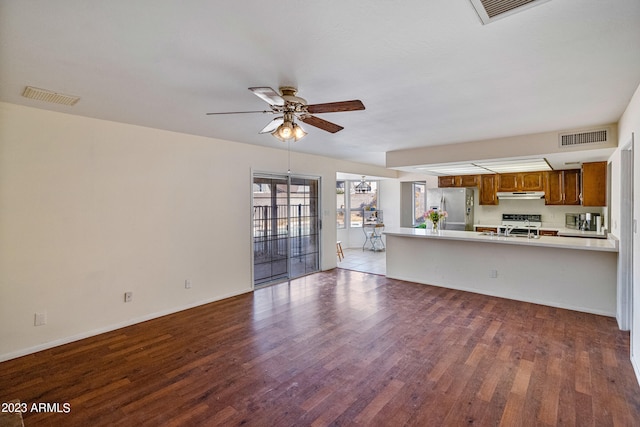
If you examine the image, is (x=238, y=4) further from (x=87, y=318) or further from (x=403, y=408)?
(x=87, y=318)

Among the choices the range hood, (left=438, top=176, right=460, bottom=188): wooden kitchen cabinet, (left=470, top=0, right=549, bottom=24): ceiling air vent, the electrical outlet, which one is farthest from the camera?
(left=438, top=176, right=460, bottom=188): wooden kitchen cabinet

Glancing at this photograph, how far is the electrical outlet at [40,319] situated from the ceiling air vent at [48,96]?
2119 millimetres

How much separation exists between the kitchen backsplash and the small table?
8.70ft

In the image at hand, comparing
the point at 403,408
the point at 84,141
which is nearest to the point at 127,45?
the point at 84,141

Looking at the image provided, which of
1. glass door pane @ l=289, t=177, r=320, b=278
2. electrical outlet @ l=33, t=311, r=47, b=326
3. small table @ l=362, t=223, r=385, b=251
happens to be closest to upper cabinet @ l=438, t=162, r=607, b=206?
small table @ l=362, t=223, r=385, b=251

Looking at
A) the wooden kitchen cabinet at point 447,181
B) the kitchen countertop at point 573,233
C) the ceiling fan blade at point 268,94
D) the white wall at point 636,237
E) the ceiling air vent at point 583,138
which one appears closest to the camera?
the ceiling fan blade at point 268,94

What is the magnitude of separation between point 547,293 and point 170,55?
5.30 metres

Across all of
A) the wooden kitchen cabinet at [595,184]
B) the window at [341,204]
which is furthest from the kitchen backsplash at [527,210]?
the window at [341,204]

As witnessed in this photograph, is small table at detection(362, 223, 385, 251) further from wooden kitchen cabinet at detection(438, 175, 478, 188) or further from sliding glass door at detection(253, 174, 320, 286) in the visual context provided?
sliding glass door at detection(253, 174, 320, 286)

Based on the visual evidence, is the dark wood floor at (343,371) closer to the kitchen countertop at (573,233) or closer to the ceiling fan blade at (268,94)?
the kitchen countertop at (573,233)

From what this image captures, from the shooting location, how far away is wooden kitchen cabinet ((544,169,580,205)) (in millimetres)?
5805

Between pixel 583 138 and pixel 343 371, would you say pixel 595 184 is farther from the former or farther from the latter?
pixel 343 371

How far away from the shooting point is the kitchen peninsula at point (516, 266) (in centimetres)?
395

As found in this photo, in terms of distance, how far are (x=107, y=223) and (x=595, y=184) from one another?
681 cm
